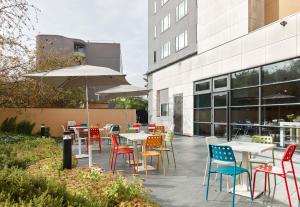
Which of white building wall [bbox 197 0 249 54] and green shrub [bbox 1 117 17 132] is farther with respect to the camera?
green shrub [bbox 1 117 17 132]

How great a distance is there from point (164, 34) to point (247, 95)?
12014mm

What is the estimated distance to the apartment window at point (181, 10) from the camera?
20.1 metres

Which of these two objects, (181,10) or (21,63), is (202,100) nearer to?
(181,10)

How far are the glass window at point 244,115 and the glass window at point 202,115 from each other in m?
2.46

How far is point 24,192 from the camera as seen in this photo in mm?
3279

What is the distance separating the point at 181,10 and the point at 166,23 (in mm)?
2988

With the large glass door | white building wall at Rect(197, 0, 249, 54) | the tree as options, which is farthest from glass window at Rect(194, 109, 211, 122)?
the tree

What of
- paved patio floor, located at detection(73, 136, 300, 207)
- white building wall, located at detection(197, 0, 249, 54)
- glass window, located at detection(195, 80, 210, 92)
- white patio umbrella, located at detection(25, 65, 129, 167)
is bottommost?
paved patio floor, located at detection(73, 136, 300, 207)

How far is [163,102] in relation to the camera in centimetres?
2342

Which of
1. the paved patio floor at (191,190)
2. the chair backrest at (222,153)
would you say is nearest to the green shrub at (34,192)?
the paved patio floor at (191,190)

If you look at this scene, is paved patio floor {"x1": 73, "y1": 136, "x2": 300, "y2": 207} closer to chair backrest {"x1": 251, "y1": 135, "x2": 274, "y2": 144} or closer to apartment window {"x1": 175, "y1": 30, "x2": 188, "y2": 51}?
chair backrest {"x1": 251, "y1": 135, "x2": 274, "y2": 144}

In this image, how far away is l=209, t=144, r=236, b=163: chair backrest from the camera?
4966mm

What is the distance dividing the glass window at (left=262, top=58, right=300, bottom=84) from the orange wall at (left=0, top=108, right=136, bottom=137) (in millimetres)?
10786

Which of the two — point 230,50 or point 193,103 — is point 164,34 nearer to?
point 193,103
